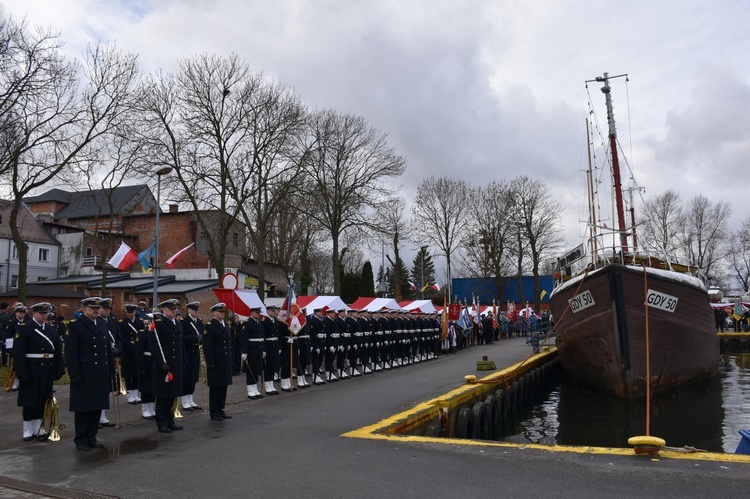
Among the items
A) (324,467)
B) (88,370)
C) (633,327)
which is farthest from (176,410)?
(633,327)

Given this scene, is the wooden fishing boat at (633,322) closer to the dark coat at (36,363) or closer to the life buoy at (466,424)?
the life buoy at (466,424)

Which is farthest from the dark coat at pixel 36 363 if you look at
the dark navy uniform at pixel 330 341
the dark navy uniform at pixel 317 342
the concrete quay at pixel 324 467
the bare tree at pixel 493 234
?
the bare tree at pixel 493 234

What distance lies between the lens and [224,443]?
773 cm

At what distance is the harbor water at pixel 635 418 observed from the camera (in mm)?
12719

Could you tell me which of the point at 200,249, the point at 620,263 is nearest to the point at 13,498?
the point at 620,263

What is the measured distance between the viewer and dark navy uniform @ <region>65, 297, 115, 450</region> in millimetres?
7492

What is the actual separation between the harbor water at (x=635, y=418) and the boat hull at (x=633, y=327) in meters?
0.45

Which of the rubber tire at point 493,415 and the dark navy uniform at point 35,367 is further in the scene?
the rubber tire at point 493,415

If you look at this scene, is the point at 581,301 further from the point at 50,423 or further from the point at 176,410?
the point at 50,423

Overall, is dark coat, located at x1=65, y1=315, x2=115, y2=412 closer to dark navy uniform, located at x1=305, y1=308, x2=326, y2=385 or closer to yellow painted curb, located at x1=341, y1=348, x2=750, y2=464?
yellow painted curb, located at x1=341, y1=348, x2=750, y2=464

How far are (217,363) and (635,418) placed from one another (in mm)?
10160

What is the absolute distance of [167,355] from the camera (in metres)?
9.16

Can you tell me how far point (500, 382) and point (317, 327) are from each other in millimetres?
4654

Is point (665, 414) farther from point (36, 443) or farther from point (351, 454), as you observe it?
point (36, 443)
